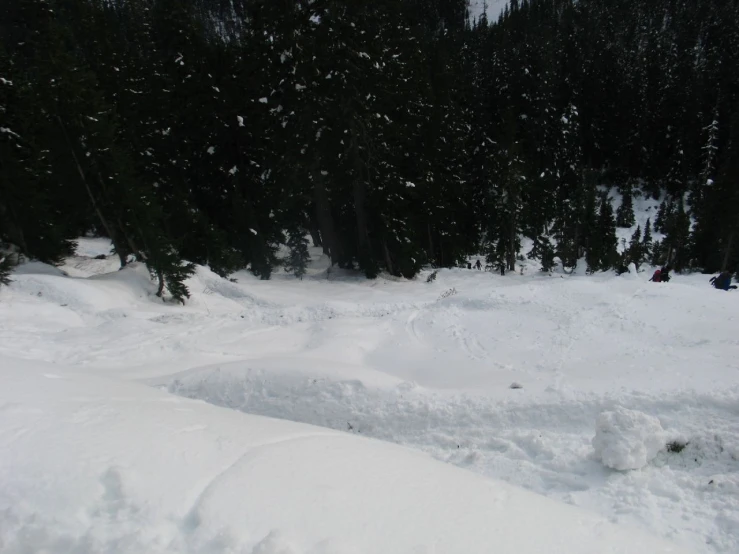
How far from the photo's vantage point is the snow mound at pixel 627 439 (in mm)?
5972

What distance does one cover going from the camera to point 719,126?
63.4 m

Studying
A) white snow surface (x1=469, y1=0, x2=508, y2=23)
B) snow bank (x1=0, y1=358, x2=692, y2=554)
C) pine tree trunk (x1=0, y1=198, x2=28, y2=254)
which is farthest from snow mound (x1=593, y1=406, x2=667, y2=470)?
white snow surface (x1=469, y1=0, x2=508, y2=23)

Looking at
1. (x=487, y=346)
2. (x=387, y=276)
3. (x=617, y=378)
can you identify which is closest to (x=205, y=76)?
(x=387, y=276)

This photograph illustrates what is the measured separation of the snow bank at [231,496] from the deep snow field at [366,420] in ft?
0.07

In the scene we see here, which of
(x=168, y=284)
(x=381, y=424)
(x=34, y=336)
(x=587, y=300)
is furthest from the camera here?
(x=168, y=284)

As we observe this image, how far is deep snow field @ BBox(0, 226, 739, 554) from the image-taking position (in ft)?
11.4

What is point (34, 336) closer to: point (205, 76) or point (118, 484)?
point (118, 484)

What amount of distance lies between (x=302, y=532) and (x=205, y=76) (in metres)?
23.7

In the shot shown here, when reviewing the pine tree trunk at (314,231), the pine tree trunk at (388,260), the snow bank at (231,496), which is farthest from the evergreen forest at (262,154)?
the snow bank at (231,496)

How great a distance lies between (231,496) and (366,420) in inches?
185

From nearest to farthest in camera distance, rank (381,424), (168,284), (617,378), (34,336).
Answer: (381,424)
(617,378)
(34,336)
(168,284)

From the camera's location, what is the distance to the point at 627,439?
6012 millimetres

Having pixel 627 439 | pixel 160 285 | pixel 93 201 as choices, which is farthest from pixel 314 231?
pixel 627 439

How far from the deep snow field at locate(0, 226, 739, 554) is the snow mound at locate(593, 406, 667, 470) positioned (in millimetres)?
98
